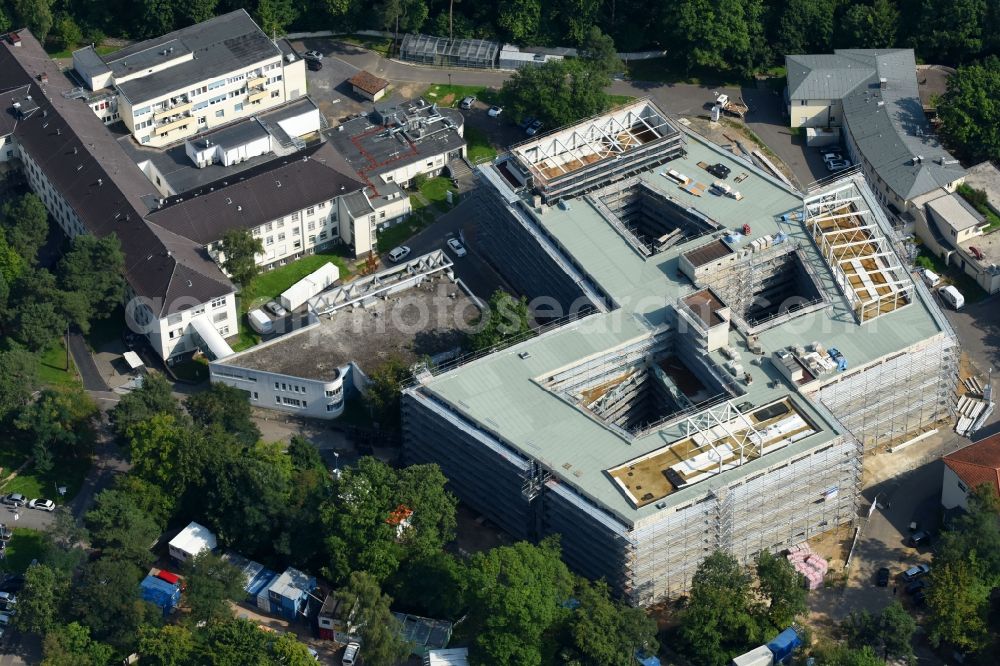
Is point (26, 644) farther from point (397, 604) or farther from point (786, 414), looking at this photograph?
point (786, 414)

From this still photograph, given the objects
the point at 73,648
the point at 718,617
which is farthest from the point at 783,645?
the point at 73,648

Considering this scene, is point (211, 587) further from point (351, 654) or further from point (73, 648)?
point (351, 654)

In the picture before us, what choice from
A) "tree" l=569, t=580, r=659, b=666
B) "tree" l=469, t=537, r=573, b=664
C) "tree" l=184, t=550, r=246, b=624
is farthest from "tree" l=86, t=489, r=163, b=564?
"tree" l=569, t=580, r=659, b=666

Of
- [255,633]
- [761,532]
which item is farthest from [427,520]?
[761,532]

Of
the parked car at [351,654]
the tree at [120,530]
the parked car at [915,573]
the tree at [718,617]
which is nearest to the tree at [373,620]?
the parked car at [351,654]

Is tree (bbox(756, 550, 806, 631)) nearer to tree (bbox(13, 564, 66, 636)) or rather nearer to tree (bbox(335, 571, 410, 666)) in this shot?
tree (bbox(335, 571, 410, 666))

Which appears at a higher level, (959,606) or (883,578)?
(959,606)
